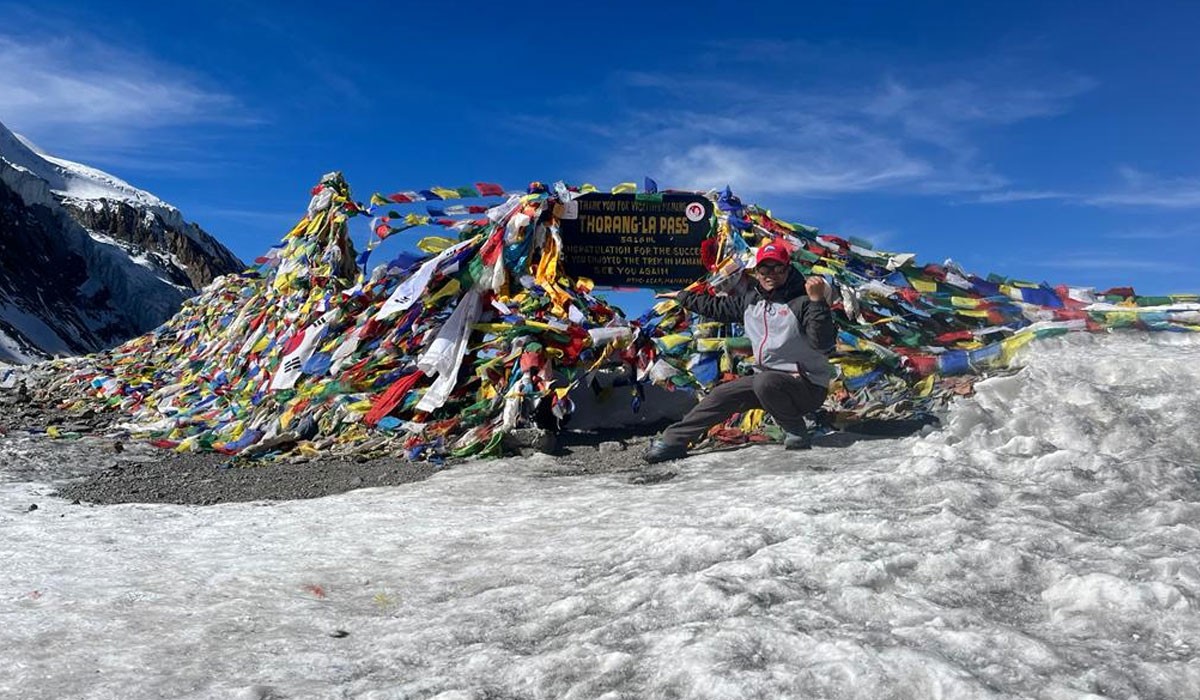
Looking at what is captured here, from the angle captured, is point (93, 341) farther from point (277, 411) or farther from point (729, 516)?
point (729, 516)

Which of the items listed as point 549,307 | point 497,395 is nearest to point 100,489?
point 497,395

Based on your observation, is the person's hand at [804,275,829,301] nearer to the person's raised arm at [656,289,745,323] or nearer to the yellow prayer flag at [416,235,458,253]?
the person's raised arm at [656,289,745,323]

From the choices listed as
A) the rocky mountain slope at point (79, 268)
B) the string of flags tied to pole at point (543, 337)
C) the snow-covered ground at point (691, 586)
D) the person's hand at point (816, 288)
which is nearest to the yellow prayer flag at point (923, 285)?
the string of flags tied to pole at point (543, 337)

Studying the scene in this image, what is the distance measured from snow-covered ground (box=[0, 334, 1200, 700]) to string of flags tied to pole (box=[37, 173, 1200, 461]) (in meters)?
2.30

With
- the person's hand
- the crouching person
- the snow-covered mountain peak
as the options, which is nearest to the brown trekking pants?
the crouching person

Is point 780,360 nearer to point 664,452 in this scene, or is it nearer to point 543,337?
point 664,452

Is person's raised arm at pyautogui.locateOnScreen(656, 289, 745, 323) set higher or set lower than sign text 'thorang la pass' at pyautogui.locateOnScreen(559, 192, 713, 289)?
lower

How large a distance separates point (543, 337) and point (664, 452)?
2.40m

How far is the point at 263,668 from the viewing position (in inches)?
139

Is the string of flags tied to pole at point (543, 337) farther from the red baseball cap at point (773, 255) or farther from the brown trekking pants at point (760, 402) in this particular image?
the red baseball cap at point (773, 255)

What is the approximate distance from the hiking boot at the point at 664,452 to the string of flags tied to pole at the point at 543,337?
61 cm

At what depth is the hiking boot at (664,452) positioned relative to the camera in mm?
7730

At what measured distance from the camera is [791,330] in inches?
290

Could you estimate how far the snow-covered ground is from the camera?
3109 mm
